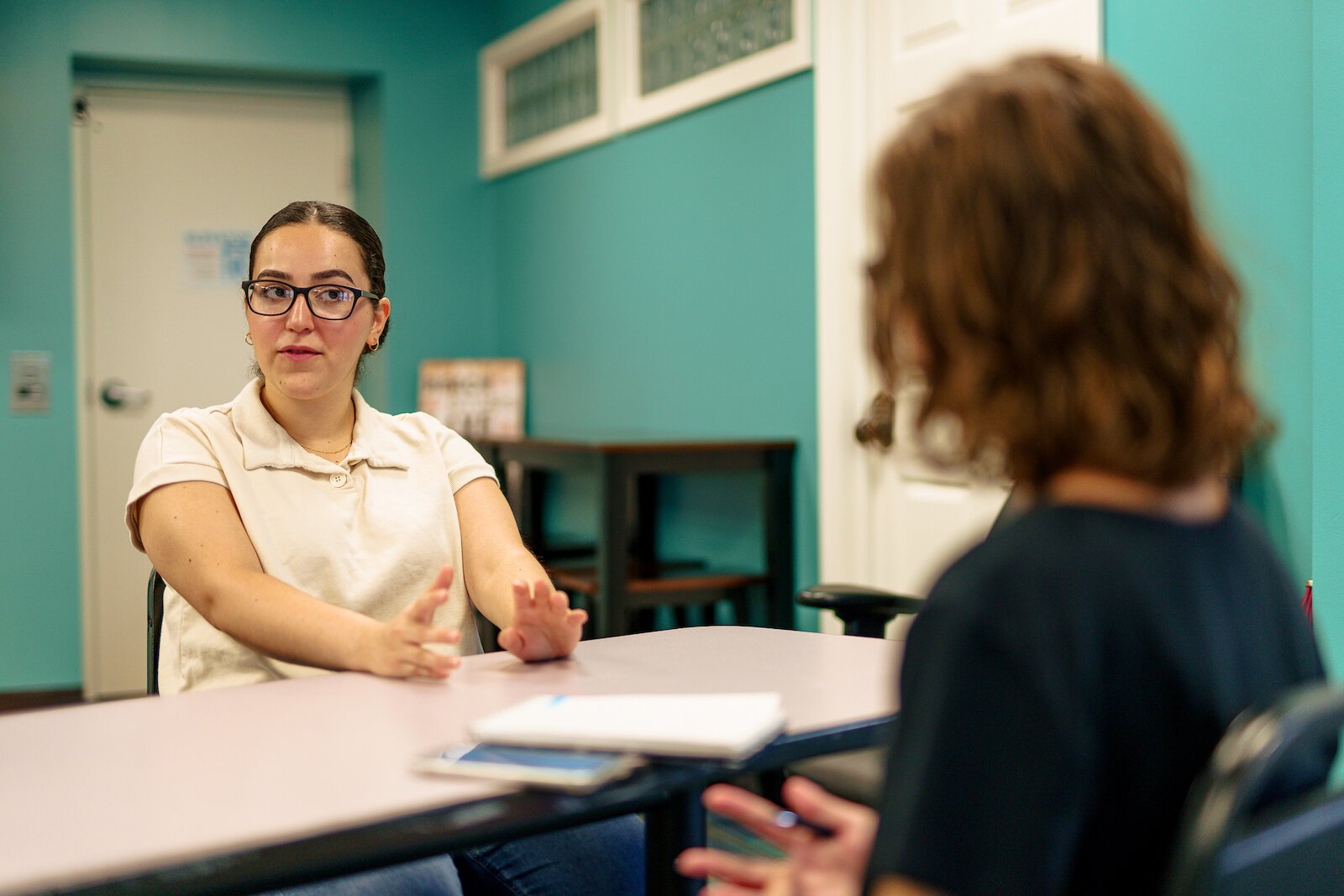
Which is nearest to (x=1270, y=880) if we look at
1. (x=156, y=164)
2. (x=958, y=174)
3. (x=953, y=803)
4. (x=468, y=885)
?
(x=953, y=803)

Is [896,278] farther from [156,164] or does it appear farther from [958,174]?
[156,164]

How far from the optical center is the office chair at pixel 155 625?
1691mm

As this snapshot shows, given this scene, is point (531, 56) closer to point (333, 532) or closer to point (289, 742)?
point (333, 532)

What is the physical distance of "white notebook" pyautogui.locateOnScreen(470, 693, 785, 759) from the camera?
39.5 inches

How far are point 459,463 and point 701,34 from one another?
2420mm

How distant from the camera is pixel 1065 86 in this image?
0.74 meters

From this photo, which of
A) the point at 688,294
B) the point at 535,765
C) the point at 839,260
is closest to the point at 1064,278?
the point at 535,765

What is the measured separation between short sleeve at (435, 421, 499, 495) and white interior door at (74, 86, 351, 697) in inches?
133

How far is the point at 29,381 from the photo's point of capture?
4.61 m


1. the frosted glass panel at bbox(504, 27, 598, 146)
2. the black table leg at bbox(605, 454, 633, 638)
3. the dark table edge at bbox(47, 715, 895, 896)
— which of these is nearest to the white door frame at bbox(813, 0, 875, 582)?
the black table leg at bbox(605, 454, 633, 638)

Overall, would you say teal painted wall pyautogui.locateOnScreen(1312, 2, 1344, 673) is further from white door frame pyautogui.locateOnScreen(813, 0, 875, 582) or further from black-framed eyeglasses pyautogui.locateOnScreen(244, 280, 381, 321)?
black-framed eyeglasses pyautogui.locateOnScreen(244, 280, 381, 321)

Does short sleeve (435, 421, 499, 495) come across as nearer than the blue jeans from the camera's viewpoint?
No

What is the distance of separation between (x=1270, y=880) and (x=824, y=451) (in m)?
2.63

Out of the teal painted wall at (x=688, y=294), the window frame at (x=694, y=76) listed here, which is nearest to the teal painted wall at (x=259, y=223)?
the teal painted wall at (x=688, y=294)
